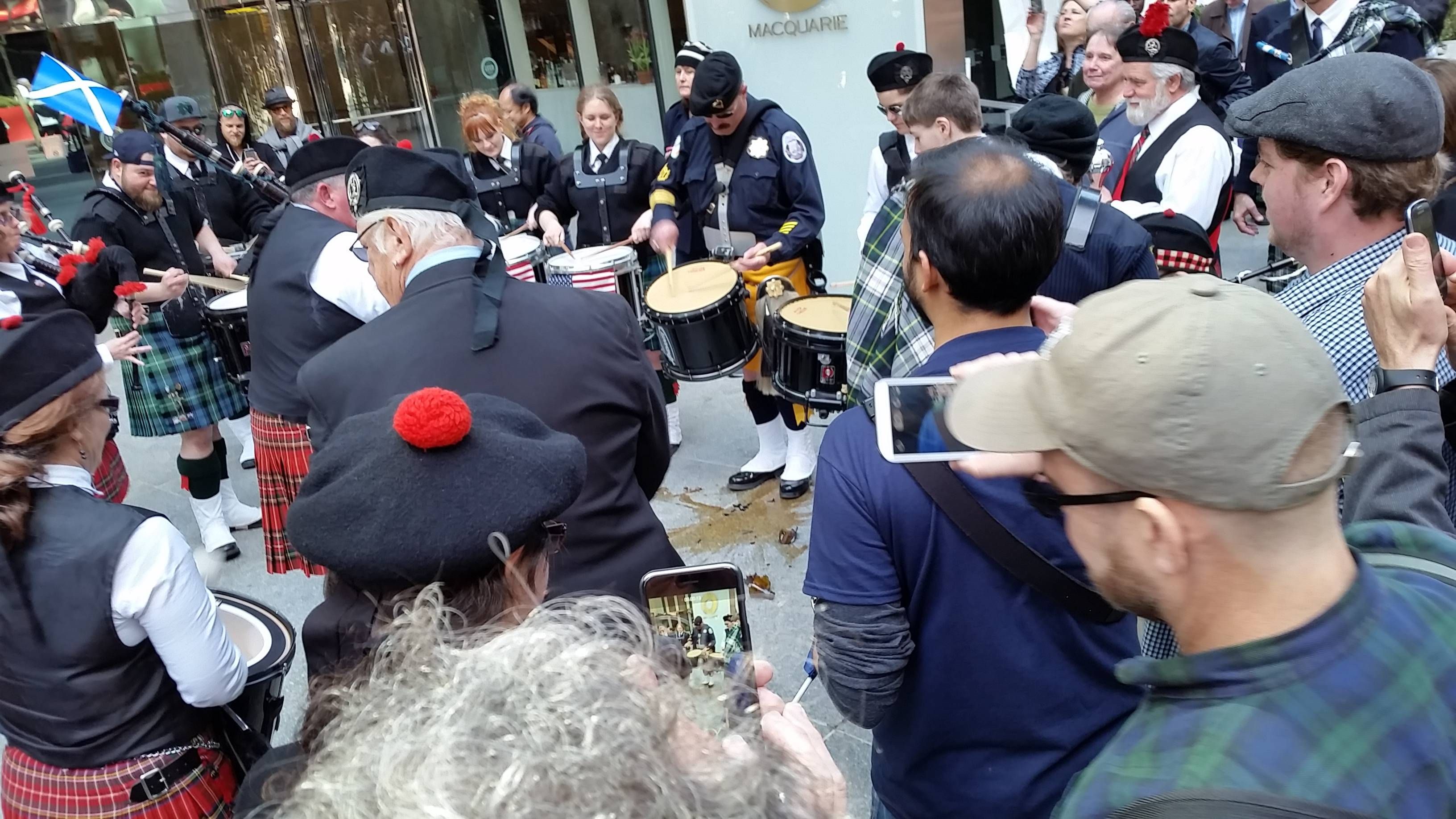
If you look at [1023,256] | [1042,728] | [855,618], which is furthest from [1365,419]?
[855,618]

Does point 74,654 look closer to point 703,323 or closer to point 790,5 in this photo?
point 703,323

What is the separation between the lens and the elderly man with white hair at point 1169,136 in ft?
11.6

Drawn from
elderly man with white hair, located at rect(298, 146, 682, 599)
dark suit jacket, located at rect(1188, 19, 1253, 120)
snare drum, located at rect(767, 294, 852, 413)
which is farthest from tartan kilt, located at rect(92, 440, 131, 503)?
dark suit jacket, located at rect(1188, 19, 1253, 120)

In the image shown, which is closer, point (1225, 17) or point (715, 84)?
point (715, 84)

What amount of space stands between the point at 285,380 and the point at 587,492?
5.97 feet

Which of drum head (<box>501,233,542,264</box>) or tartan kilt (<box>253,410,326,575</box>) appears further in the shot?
drum head (<box>501,233,542,264</box>)

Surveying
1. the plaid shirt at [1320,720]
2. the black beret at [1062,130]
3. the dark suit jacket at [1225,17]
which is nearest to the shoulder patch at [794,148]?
the black beret at [1062,130]

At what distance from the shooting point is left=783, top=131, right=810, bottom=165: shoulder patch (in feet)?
15.0

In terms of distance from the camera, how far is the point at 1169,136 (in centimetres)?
368

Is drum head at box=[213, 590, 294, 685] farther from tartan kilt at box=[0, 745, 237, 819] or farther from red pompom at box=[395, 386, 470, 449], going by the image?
red pompom at box=[395, 386, 470, 449]

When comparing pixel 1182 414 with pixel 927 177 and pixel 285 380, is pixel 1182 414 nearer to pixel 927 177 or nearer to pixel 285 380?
pixel 927 177

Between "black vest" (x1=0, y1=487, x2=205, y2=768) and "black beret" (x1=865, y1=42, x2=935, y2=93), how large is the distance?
3846mm

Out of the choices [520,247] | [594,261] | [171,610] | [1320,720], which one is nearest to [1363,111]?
[1320,720]

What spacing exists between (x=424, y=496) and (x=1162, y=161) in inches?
136
